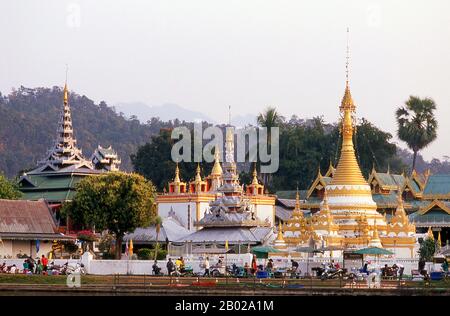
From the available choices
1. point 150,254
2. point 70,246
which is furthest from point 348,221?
point 70,246

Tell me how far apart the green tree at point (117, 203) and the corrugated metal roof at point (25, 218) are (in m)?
3.50

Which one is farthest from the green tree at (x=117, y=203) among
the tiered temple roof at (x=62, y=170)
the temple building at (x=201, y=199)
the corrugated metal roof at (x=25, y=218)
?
the tiered temple roof at (x=62, y=170)

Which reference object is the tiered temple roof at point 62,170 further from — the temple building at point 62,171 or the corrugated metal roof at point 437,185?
the corrugated metal roof at point 437,185

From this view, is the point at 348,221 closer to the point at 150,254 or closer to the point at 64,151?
the point at 150,254

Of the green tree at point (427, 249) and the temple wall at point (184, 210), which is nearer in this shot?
the green tree at point (427, 249)

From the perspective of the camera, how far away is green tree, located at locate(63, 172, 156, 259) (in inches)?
3265

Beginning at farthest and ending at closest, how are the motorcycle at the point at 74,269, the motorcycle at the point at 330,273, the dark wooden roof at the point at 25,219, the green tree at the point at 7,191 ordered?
1. the green tree at the point at 7,191
2. the dark wooden roof at the point at 25,219
3. the motorcycle at the point at 74,269
4. the motorcycle at the point at 330,273

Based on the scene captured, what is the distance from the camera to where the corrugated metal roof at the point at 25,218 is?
7700cm

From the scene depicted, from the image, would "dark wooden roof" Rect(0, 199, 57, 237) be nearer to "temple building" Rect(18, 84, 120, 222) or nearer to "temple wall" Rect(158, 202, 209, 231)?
"temple wall" Rect(158, 202, 209, 231)

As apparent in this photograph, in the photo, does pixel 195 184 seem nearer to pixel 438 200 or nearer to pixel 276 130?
pixel 438 200

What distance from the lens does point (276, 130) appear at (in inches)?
4781

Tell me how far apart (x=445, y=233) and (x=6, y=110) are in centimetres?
11583
